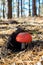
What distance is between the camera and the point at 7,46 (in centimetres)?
320

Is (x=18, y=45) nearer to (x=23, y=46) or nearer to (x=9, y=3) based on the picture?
(x=23, y=46)

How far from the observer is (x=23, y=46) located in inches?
124

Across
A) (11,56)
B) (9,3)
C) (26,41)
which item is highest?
(9,3)

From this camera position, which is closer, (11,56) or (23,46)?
(11,56)

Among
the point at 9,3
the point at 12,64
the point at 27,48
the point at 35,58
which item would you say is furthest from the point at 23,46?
the point at 9,3

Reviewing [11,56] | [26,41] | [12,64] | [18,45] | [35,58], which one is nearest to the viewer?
[12,64]

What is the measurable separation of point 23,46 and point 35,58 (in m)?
0.52

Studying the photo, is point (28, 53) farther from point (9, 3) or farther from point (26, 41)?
point (9, 3)

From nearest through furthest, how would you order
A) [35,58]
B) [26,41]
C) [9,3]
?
[35,58] → [26,41] → [9,3]

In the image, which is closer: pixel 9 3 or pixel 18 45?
pixel 18 45

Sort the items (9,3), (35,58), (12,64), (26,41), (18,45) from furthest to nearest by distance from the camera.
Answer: (9,3), (18,45), (26,41), (35,58), (12,64)

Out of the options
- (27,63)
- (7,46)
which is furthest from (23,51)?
(27,63)

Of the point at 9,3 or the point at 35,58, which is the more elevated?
the point at 9,3

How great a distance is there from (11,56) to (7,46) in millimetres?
343
